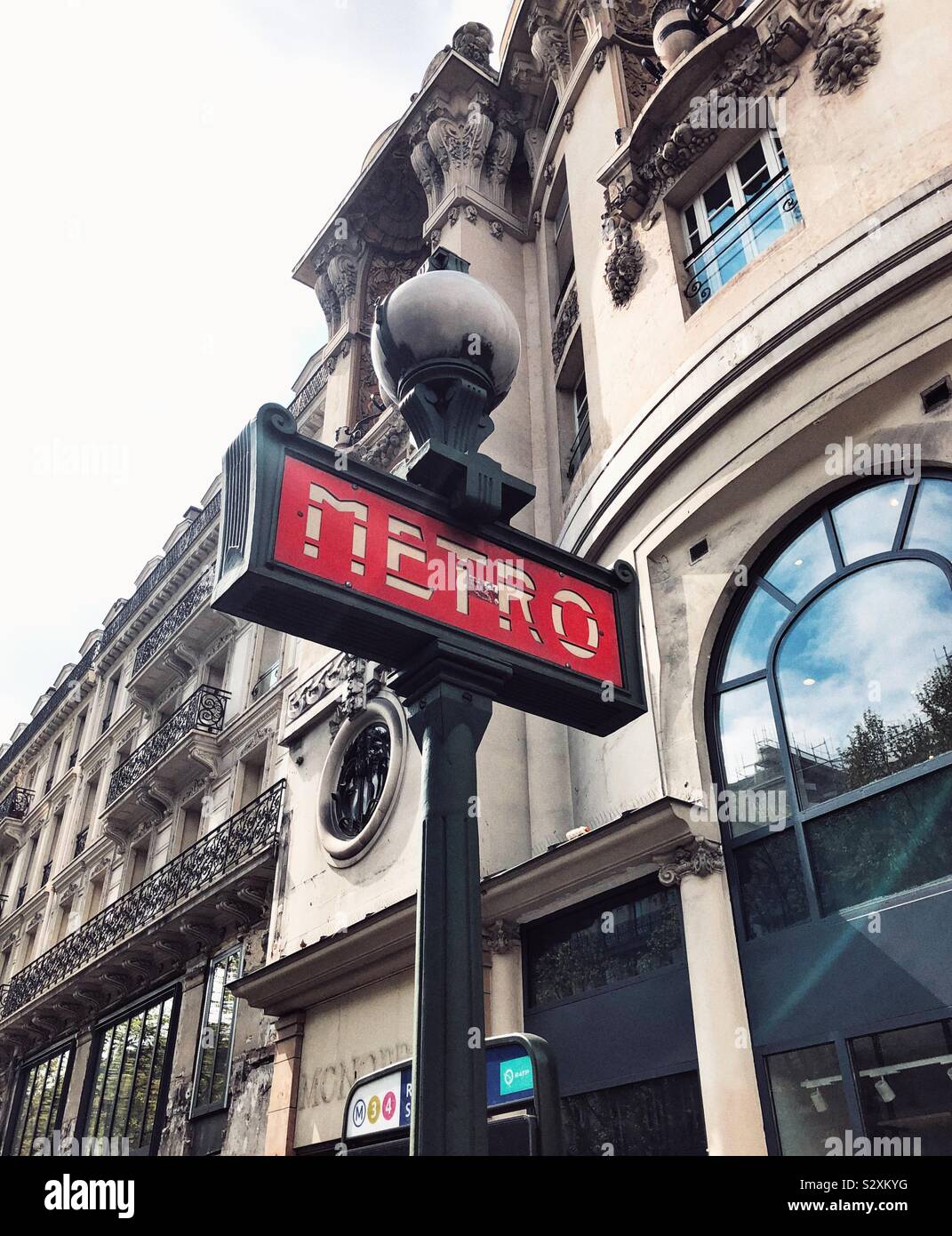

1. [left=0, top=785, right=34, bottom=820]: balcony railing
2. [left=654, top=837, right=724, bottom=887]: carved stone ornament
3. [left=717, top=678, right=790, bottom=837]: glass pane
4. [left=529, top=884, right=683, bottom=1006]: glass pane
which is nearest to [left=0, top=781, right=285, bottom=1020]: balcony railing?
[left=529, top=884, right=683, bottom=1006]: glass pane

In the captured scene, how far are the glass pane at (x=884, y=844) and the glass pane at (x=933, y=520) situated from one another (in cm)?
194

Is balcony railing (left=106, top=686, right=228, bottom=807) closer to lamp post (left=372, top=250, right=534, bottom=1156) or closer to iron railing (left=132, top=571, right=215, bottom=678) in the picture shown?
iron railing (left=132, top=571, right=215, bottom=678)

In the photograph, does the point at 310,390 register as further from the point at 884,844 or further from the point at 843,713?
the point at 884,844

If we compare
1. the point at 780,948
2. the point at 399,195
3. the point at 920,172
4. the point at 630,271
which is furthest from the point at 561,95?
the point at 780,948

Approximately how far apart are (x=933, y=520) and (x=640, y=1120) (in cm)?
600

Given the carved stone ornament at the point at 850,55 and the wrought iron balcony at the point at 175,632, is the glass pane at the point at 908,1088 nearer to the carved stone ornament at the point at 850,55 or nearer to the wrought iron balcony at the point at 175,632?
the carved stone ornament at the point at 850,55

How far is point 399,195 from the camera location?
22.4m

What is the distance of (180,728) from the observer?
22297 millimetres

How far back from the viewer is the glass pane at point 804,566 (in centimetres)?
909

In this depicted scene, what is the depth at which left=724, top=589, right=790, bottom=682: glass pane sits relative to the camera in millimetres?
9391

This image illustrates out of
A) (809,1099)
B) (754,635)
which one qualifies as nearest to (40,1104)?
(809,1099)

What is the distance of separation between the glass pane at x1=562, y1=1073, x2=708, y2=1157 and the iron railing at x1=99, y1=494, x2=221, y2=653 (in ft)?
65.6
